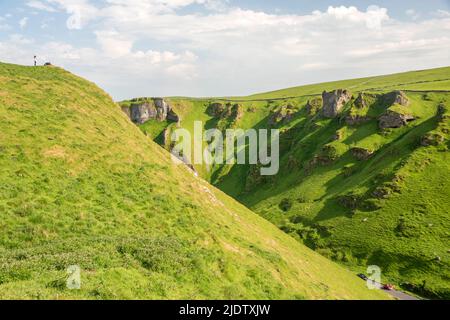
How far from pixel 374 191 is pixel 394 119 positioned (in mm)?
44675

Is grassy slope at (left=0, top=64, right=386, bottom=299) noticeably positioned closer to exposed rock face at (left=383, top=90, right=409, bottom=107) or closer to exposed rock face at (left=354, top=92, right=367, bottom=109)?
exposed rock face at (left=383, top=90, right=409, bottom=107)

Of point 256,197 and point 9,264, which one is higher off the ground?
point 9,264

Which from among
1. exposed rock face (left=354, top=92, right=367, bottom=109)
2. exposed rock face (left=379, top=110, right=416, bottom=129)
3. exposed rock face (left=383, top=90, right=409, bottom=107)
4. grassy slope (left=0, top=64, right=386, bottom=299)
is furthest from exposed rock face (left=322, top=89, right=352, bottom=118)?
grassy slope (left=0, top=64, right=386, bottom=299)

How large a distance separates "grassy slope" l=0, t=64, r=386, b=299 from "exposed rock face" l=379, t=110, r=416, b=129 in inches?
3805

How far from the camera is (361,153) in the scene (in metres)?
126

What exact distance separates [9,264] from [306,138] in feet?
506

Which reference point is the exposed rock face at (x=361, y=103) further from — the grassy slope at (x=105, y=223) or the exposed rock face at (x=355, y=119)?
the grassy slope at (x=105, y=223)

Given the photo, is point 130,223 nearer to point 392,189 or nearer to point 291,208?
point 392,189

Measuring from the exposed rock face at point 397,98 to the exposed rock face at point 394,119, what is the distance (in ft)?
30.1

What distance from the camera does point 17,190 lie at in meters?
31.0


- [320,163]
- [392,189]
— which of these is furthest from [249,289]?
[320,163]

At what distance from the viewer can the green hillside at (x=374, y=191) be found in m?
78.3

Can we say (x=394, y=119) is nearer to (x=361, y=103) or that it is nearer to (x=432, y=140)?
(x=361, y=103)
